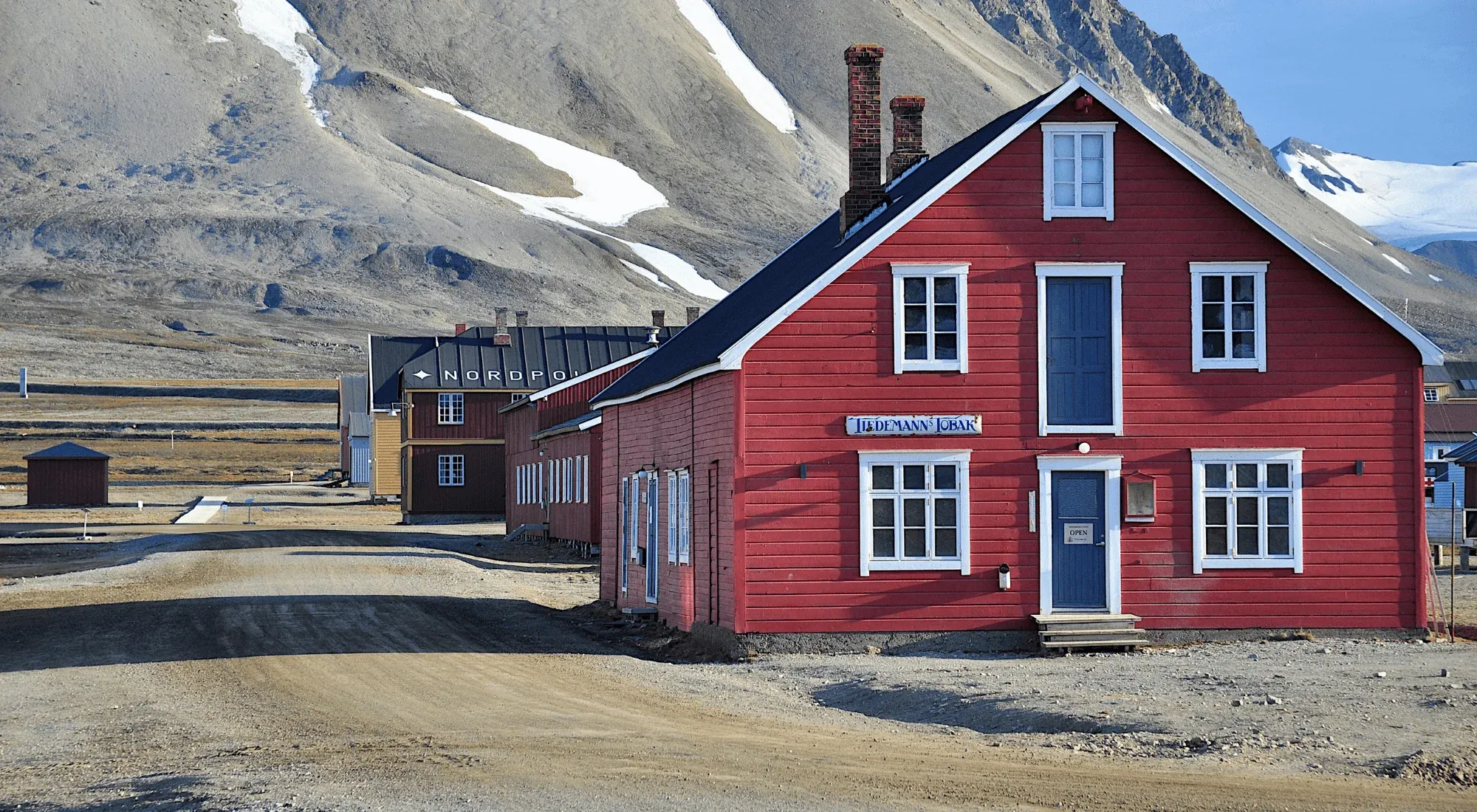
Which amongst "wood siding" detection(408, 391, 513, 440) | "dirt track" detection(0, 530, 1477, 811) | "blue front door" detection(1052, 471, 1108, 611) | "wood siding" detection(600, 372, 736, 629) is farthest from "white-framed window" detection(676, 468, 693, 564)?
"wood siding" detection(408, 391, 513, 440)

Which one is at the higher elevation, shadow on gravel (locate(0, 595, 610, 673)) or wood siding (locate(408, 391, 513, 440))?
wood siding (locate(408, 391, 513, 440))

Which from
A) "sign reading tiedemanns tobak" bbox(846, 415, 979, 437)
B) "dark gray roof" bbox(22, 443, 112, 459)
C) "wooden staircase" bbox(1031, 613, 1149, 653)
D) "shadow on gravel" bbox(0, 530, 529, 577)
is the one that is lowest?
"shadow on gravel" bbox(0, 530, 529, 577)

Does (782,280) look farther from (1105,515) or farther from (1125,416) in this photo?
(1105,515)

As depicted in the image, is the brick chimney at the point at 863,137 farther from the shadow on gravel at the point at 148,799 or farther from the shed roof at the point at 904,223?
the shadow on gravel at the point at 148,799

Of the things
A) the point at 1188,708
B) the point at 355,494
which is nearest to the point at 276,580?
the point at 1188,708

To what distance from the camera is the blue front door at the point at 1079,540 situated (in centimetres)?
2211

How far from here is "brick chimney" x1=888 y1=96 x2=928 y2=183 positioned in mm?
28188

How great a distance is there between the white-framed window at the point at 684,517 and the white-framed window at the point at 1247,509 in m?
6.82

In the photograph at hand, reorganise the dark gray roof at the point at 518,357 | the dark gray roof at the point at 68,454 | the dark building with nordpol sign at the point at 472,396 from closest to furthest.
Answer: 1. the dark gray roof at the point at 518,357
2. the dark building with nordpol sign at the point at 472,396
3. the dark gray roof at the point at 68,454

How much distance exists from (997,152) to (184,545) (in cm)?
3337

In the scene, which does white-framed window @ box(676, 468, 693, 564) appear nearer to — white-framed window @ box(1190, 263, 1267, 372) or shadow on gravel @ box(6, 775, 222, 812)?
white-framed window @ box(1190, 263, 1267, 372)

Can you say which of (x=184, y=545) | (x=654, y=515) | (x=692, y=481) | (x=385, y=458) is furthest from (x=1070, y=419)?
(x=385, y=458)

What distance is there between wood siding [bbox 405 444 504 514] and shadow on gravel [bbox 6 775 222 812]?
54928mm

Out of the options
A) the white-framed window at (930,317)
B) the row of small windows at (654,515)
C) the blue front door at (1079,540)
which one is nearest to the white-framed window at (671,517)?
the row of small windows at (654,515)
